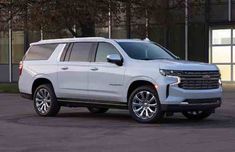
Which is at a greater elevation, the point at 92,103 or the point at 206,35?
the point at 206,35

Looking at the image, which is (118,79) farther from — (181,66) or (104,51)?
(181,66)

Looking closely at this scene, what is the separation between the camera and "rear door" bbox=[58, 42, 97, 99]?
14752 mm

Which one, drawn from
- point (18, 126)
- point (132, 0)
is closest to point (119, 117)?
point (18, 126)

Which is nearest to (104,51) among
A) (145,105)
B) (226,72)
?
(145,105)

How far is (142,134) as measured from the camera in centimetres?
1169

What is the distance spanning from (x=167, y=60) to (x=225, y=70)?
70.0ft

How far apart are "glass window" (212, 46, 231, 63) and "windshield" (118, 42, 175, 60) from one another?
799 inches

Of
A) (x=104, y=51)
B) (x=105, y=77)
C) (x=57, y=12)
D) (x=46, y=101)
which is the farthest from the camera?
(x=57, y=12)

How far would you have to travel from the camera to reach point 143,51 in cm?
1446

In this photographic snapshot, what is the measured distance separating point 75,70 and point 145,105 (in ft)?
7.42

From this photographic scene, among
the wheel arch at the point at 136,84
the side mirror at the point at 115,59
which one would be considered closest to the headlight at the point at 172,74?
the wheel arch at the point at 136,84

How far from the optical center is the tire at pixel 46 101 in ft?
50.8

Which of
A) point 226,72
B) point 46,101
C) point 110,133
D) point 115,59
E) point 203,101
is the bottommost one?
point 110,133

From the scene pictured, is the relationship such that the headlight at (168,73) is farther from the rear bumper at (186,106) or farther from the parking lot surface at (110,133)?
the parking lot surface at (110,133)
